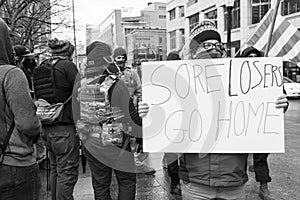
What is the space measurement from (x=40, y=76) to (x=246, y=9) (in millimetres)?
32614

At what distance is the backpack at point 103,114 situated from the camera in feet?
9.76

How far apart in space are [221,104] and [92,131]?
1350mm

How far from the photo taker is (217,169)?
2148 mm

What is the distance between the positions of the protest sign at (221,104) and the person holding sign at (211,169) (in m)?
0.07

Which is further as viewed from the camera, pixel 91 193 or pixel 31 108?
pixel 91 193

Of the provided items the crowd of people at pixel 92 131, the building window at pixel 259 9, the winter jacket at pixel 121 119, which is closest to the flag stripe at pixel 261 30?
the crowd of people at pixel 92 131

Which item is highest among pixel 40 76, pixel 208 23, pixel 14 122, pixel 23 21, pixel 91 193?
pixel 23 21

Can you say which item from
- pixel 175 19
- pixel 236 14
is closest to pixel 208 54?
pixel 236 14

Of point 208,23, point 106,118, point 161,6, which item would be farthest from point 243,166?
point 161,6

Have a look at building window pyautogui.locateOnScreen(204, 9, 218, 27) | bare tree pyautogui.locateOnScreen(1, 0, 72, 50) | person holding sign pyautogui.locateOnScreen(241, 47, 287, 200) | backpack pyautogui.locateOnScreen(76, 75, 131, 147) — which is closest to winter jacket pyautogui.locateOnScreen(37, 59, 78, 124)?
backpack pyautogui.locateOnScreen(76, 75, 131, 147)

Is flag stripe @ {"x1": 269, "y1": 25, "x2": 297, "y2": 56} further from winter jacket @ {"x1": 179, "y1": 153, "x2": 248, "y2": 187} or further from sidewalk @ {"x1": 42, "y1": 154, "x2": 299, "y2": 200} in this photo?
winter jacket @ {"x1": 179, "y1": 153, "x2": 248, "y2": 187}

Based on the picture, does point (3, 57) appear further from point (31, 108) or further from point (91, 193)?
point (91, 193)

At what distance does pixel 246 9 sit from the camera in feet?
109

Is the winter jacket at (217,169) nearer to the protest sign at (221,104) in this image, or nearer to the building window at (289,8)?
the protest sign at (221,104)
